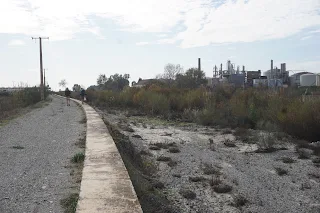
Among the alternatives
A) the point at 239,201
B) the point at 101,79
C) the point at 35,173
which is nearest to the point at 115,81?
the point at 101,79

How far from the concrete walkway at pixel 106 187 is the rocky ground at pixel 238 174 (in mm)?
1067

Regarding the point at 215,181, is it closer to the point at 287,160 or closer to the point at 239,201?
the point at 239,201

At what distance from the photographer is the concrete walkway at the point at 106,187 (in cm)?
444

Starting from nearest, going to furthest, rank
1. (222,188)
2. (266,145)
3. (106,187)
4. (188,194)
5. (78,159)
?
(106,187) → (188,194) → (222,188) → (78,159) → (266,145)

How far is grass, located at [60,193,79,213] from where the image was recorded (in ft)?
15.7

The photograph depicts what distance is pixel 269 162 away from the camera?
9672 mm

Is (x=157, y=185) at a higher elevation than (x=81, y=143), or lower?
lower

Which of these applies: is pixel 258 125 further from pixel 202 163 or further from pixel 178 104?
pixel 178 104

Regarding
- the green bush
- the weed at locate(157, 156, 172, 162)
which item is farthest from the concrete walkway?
the green bush

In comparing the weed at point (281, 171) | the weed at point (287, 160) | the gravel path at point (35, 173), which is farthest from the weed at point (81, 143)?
the weed at point (287, 160)

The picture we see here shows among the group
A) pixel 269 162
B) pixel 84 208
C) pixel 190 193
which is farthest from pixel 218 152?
pixel 84 208

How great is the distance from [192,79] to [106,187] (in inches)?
2373

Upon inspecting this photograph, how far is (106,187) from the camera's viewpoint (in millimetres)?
5277

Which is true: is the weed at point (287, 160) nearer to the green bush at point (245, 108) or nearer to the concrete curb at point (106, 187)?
the green bush at point (245, 108)
